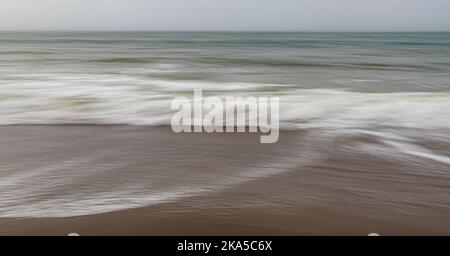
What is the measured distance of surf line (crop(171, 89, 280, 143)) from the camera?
4.32 metres

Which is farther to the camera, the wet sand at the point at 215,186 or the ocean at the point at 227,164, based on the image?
the ocean at the point at 227,164

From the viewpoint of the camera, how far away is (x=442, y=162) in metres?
3.21

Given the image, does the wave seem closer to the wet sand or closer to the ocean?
the ocean

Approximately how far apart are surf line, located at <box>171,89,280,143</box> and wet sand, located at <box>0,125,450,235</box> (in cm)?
34

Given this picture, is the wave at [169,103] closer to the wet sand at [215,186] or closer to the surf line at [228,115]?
the surf line at [228,115]

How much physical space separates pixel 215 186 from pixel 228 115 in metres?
2.47

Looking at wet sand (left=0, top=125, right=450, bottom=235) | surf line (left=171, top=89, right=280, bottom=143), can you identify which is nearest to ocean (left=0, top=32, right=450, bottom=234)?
wet sand (left=0, top=125, right=450, bottom=235)

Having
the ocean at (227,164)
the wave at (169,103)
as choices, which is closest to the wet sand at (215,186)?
the ocean at (227,164)

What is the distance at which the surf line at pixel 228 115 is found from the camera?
4316mm

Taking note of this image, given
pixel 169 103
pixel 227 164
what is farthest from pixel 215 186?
pixel 169 103

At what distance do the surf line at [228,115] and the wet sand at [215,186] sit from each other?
34 cm

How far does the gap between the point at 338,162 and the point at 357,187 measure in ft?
1.83

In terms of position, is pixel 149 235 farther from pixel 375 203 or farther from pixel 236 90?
pixel 236 90
